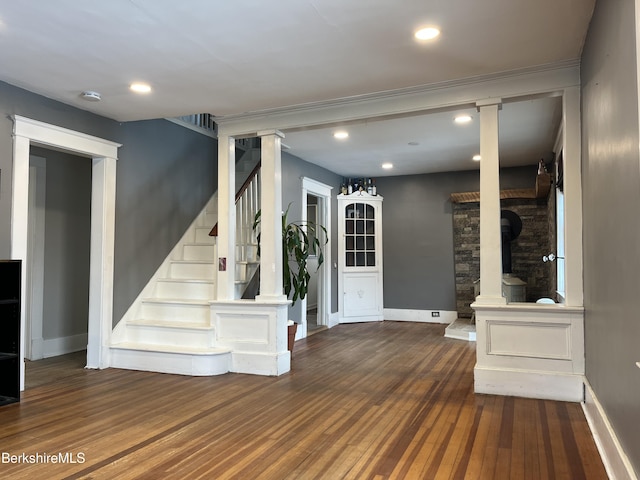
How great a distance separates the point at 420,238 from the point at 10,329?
610cm

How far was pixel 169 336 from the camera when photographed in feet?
15.3

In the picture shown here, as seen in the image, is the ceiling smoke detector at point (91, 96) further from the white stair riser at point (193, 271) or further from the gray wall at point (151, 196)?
the white stair riser at point (193, 271)

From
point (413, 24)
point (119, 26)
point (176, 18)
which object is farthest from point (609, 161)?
point (119, 26)

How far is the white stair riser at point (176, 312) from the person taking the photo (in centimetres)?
486

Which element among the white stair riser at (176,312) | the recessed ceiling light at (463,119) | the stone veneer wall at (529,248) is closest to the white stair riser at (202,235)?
the white stair riser at (176,312)

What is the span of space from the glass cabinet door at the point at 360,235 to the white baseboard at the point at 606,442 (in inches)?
197

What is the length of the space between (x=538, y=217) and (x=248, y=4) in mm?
5897

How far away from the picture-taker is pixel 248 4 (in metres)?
2.62

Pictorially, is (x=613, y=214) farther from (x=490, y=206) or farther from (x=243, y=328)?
(x=243, y=328)

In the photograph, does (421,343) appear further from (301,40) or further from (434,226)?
(301,40)

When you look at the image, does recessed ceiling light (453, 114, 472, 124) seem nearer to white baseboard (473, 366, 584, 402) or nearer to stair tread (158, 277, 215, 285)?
white baseboard (473, 366, 584, 402)

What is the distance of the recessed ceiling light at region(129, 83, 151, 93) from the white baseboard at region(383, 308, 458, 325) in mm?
5616

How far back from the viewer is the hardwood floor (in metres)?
2.42

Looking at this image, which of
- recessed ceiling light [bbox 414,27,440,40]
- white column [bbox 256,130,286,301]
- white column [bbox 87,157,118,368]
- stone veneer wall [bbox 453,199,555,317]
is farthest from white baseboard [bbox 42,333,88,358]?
stone veneer wall [bbox 453,199,555,317]
